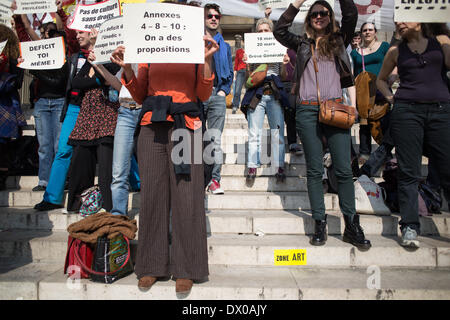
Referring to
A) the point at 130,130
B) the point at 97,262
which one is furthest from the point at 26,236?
the point at 130,130

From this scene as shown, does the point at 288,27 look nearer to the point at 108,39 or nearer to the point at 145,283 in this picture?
the point at 108,39

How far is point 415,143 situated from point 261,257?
182 centimetres

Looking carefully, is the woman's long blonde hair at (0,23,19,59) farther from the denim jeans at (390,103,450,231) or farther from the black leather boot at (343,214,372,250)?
the denim jeans at (390,103,450,231)

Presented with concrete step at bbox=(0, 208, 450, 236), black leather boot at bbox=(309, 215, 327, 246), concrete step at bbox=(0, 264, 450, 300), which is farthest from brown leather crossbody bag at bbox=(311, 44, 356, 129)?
concrete step at bbox=(0, 264, 450, 300)

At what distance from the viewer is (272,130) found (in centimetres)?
438

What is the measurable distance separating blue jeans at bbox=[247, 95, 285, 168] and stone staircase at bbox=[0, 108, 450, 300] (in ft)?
1.92

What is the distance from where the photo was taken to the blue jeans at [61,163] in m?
3.81

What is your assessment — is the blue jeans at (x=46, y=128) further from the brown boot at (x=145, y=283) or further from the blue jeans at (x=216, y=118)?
the brown boot at (x=145, y=283)

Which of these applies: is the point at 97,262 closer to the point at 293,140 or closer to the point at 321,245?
the point at 321,245

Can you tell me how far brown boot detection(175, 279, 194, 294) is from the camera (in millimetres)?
2414

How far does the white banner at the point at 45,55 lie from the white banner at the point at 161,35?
7.23 ft

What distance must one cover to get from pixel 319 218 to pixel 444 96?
5.27 feet

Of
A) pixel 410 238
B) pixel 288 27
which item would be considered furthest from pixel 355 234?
pixel 288 27

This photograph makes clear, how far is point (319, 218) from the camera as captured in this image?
10.1 ft
